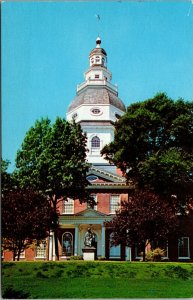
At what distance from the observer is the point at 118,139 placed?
28734 millimetres

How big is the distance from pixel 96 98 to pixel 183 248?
662 inches

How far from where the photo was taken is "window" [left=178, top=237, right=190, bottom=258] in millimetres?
31072

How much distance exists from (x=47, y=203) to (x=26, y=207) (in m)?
1.71

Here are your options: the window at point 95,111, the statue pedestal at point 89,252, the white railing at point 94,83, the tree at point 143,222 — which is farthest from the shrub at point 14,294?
the white railing at point 94,83

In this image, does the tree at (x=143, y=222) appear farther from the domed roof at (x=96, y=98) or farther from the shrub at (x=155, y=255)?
the domed roof at (x=96, y=98)

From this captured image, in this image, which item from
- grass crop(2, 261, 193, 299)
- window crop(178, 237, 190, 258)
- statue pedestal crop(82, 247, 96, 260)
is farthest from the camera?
window crop(178, 237, 190, 258)

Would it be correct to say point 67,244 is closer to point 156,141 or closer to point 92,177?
point 92,177

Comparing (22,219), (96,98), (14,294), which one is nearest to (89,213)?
(22,219)

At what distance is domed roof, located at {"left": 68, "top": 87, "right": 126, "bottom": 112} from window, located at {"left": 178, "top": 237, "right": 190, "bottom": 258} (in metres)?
15.0

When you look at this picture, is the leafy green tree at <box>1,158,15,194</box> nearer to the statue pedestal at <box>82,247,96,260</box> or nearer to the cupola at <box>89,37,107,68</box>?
the statue pedestal at <box>82,247,96,260</box>

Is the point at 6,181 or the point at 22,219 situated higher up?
the point at 6,181

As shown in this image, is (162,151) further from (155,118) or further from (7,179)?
(7,179)

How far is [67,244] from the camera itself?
31.6 meters

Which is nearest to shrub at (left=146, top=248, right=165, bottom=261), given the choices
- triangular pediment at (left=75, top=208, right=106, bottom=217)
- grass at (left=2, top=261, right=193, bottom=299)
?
triangular pediment at (left=75, top=208, right=106, bottom=217)
